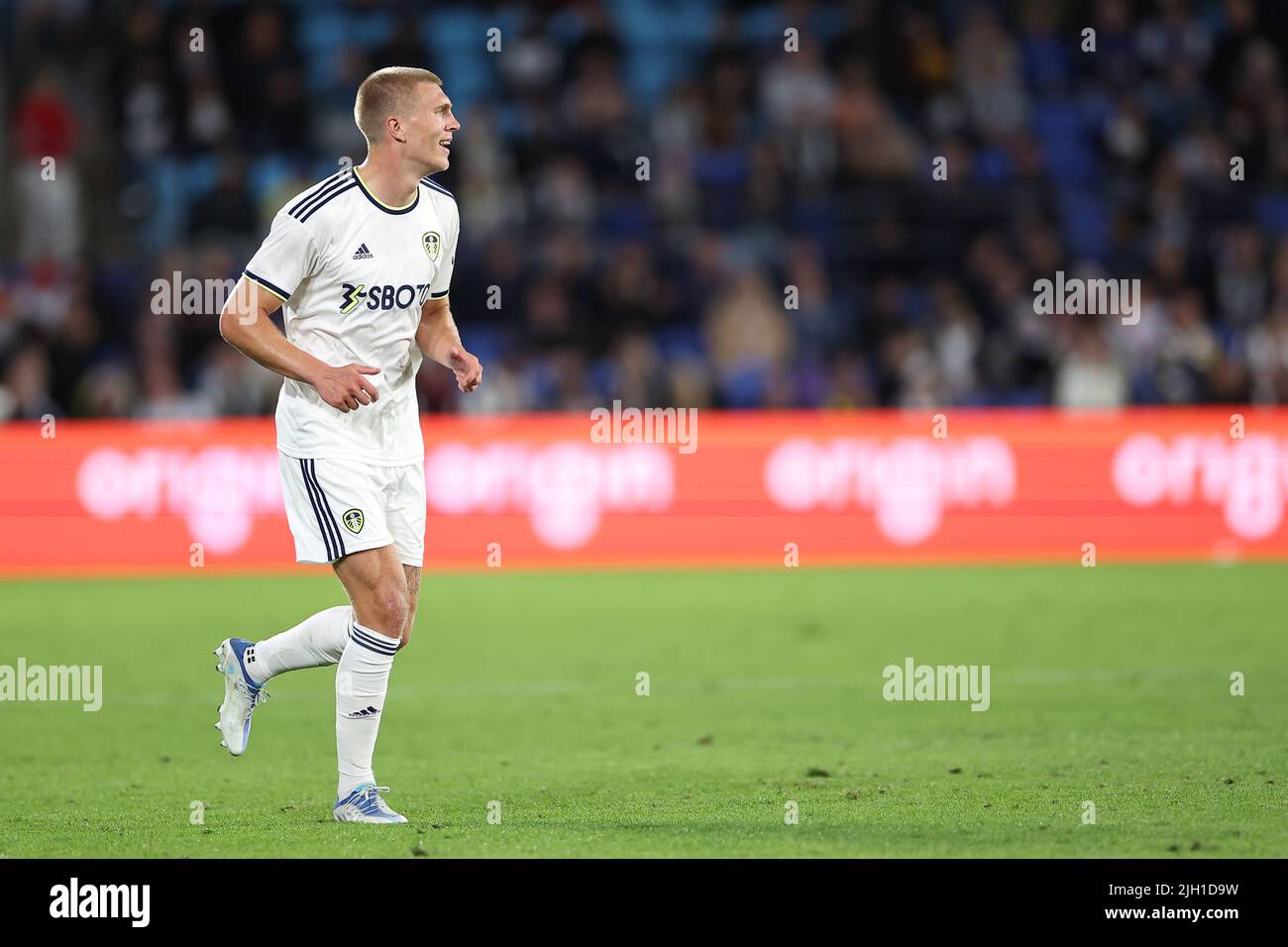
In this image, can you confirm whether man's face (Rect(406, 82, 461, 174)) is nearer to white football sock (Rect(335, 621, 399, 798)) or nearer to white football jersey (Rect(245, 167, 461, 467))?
white football jersey (Rect(245, 167, 461, 467))

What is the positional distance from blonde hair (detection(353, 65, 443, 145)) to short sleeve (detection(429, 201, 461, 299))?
455 millimetres

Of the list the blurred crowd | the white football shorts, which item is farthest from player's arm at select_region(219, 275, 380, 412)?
the blurred crowd

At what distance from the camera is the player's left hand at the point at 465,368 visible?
21.9 feet

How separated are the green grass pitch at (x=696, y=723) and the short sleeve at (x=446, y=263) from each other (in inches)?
71.3

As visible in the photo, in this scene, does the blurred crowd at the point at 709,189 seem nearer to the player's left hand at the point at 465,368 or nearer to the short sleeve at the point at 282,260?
the player's left hand at the point at 465,368

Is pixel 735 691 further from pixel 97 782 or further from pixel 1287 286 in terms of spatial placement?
pixel 1287 286

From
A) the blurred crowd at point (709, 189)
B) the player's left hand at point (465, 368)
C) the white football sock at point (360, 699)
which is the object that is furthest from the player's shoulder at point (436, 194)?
the blurred crowd at point (709, 189)

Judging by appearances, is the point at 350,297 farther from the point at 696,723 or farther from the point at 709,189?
the point at 709,189

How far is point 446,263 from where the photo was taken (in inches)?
269

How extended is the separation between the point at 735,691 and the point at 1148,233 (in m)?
10.8

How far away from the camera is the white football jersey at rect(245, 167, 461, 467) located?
21.0ft

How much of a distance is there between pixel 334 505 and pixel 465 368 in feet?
2.38

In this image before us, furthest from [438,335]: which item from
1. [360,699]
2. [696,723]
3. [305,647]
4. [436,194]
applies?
[696,723]
